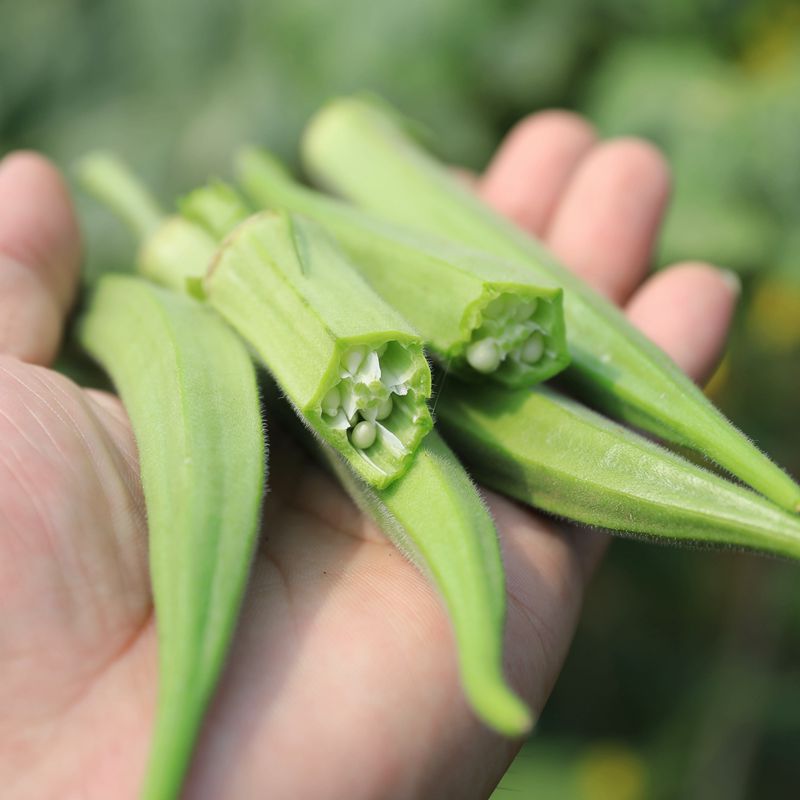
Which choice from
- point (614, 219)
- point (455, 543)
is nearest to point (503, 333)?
point (455, 543)

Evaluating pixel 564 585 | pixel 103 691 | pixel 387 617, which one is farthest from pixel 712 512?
pixel 103 691

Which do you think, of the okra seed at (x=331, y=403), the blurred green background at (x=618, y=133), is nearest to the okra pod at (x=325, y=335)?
the okra seed at (x=331, y=403)

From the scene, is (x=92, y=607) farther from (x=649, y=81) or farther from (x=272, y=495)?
(x=649, y=81)

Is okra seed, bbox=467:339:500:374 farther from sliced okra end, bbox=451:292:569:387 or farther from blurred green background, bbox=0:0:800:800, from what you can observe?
blurred green background, bbox=0:0:800:800

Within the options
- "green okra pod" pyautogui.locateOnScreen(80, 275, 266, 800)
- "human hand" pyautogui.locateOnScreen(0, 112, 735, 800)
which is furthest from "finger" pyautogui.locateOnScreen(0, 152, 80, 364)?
"green okra pod" pyautogui.locateOnScreen(80, 275, 266, 800)

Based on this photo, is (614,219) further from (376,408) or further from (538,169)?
(376,408)

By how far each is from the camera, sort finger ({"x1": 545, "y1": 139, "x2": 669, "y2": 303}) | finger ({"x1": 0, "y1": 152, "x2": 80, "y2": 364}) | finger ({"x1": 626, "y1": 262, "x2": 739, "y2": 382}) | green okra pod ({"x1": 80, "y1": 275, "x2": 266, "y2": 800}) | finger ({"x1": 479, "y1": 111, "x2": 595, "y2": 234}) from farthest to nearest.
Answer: finger ({"x1": 479, "y1": 111, "x2": 595, "y2": 234})
finger ({"x1": 545, "y1": 139, "x2": 669, "y2": 303})
finger ({"x1": 626, "y1": 262, "x2": 739, "y2": 382})
finger ({"x1": 0, "y1": 152, "x2": 80, "y2": 364})
green okra pod ({"x1": 80, "y1": 275, "x2": 266, "y2": 800})
